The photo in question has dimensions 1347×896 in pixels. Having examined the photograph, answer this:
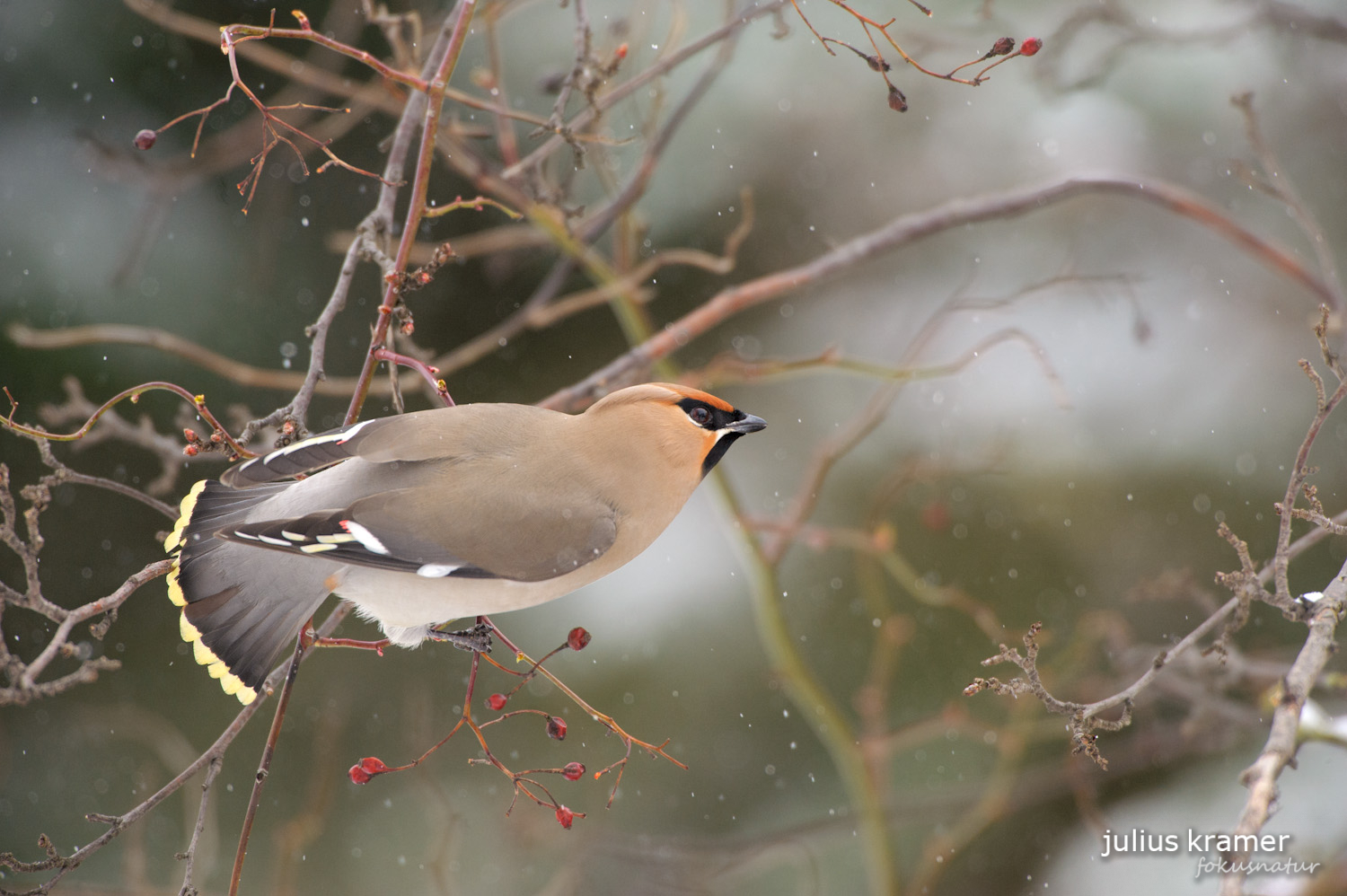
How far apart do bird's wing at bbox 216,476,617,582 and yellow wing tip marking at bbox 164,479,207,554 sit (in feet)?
0.41

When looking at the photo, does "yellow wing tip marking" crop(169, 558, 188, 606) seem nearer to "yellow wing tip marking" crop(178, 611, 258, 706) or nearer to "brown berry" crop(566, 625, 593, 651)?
"yellow wing tip marking" crop(178, 611, 258, 706)

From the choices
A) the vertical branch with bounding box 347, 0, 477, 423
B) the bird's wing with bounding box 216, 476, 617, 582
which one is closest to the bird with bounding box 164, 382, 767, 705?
the bird's wing with bounding box 216, 476, 617, 582

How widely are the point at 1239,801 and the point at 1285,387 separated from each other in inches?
61.3

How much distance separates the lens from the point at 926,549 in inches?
177

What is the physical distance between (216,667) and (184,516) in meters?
0.23

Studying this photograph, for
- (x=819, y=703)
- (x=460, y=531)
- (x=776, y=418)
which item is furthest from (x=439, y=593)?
(x=776, y=418)

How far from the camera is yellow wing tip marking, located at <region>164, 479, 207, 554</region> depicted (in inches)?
62.3

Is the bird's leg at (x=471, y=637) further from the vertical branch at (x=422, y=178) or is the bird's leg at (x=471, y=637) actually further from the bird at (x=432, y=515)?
the vertical branch at (x=422, y=178)

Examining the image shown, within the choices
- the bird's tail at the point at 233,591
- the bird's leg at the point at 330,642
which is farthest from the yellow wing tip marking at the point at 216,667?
the bird's leg at the point at 330,642

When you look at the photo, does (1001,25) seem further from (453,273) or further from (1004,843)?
(1004,843)

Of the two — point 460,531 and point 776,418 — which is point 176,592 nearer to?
point 460,531

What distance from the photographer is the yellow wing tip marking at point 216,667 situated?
5.22 ft

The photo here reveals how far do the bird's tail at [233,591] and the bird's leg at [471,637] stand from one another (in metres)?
0.20

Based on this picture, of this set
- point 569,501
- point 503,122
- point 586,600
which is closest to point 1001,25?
point 503,122
